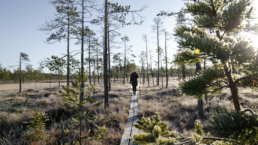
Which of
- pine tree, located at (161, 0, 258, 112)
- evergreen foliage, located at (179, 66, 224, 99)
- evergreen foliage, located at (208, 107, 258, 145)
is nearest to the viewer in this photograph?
evergreen foliage, located at (208, 107, 258, 145)

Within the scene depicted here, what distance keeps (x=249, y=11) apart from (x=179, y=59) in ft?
3.11

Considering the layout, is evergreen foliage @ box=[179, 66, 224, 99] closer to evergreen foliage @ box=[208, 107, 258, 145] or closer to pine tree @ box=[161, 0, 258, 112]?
pine tree @ box=[161, 0, 258, 112]

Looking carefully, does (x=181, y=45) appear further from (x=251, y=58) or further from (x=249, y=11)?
(x=249, y=11)

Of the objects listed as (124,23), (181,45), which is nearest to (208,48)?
(181,45)

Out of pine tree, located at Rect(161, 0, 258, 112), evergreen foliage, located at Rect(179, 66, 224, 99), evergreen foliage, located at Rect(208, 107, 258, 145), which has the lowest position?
evergreen foliage, located at Rect(208, 107, 258, 145)

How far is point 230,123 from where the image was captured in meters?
1.04

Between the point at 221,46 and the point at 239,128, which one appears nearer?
the point at 239,128

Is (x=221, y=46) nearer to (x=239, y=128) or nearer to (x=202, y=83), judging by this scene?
(x=202, y=83)

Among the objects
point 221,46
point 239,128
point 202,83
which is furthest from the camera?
point 202,83

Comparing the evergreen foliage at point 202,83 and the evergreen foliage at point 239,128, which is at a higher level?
the evergreen foliage at point 202,83

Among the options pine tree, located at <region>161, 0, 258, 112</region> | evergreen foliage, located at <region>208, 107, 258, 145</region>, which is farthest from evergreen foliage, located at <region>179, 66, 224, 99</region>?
evergreen foliage, located at <region>208, 107, 258, 145</region>

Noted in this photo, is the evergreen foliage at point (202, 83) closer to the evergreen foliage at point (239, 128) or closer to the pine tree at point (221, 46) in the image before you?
the pine tree at point (221, 46)

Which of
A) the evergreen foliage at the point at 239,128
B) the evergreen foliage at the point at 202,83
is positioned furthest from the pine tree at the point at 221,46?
the evergreen foliage at the point at 239,128

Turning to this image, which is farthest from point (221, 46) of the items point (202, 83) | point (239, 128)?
point (239, 128)
